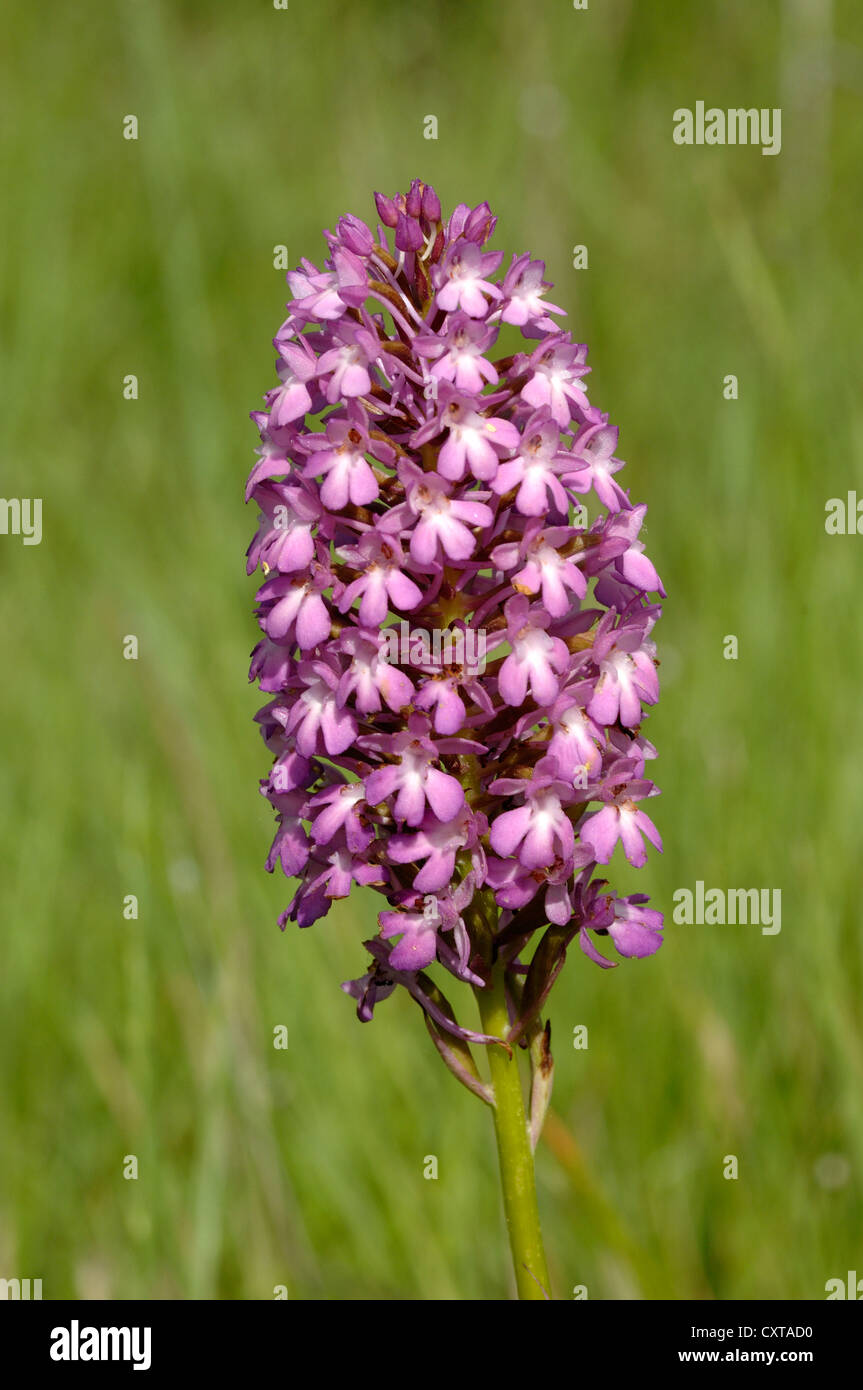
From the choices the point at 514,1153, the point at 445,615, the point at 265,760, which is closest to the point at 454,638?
A: the point at 445,615

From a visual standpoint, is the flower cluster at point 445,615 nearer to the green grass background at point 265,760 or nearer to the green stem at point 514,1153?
the green stem at point 514,1153

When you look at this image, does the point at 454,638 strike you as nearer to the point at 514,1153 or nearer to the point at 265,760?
the point at 514,1153

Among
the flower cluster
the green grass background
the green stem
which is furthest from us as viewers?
the green grass background

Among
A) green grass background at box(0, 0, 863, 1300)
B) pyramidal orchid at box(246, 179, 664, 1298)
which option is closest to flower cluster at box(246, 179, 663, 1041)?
pyramidal orchid at box(246, 179, 664, 1298)

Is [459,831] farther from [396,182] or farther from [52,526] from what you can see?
[396,182]

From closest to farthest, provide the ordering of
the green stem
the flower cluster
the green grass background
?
the flower cluster < the green stem < the green grass background

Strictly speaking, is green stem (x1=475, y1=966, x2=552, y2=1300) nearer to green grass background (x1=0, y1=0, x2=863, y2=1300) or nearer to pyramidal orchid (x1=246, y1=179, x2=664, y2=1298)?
pyramidal orchid (x1=246, y1=179, x2=664, y2=1298)
